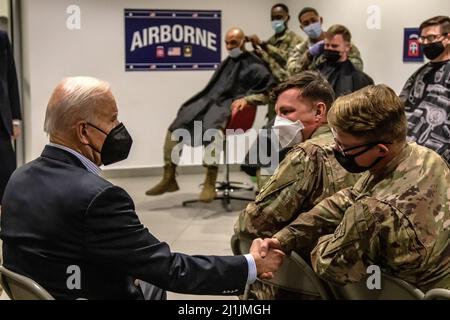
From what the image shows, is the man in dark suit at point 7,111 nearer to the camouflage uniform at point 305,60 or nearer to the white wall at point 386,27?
the camouflage uniform at point 305,60

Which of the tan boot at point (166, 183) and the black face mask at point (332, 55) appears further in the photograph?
the tan boot at point (166, 183)

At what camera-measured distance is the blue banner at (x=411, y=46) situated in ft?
17.7

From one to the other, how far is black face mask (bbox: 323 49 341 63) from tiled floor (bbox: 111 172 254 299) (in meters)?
1.49

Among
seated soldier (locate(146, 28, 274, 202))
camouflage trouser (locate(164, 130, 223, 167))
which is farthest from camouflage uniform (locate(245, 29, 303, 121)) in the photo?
camouflage trouser (locate(164, 130, 223, 167))

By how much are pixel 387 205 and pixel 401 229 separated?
0.23ft

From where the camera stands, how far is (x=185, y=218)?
5215mm

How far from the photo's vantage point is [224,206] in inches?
221

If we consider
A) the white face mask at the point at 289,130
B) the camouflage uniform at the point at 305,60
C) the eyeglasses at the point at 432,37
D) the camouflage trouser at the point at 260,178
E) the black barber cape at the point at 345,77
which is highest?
the eyeglasses at the point at 432,37

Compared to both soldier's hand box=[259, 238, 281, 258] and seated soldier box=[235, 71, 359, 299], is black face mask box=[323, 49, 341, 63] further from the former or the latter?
soldier's hand box=[259, 238, 281, 258]

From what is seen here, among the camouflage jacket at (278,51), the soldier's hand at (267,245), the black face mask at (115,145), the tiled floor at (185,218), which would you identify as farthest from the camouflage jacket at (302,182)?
the camouflage jacket at (278,51)

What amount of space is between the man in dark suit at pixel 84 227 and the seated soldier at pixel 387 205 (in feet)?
1.07

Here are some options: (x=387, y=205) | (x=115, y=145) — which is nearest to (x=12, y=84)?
(x=115, y=145)

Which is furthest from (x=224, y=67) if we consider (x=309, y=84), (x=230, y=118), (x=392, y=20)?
(x=309, y=84)
